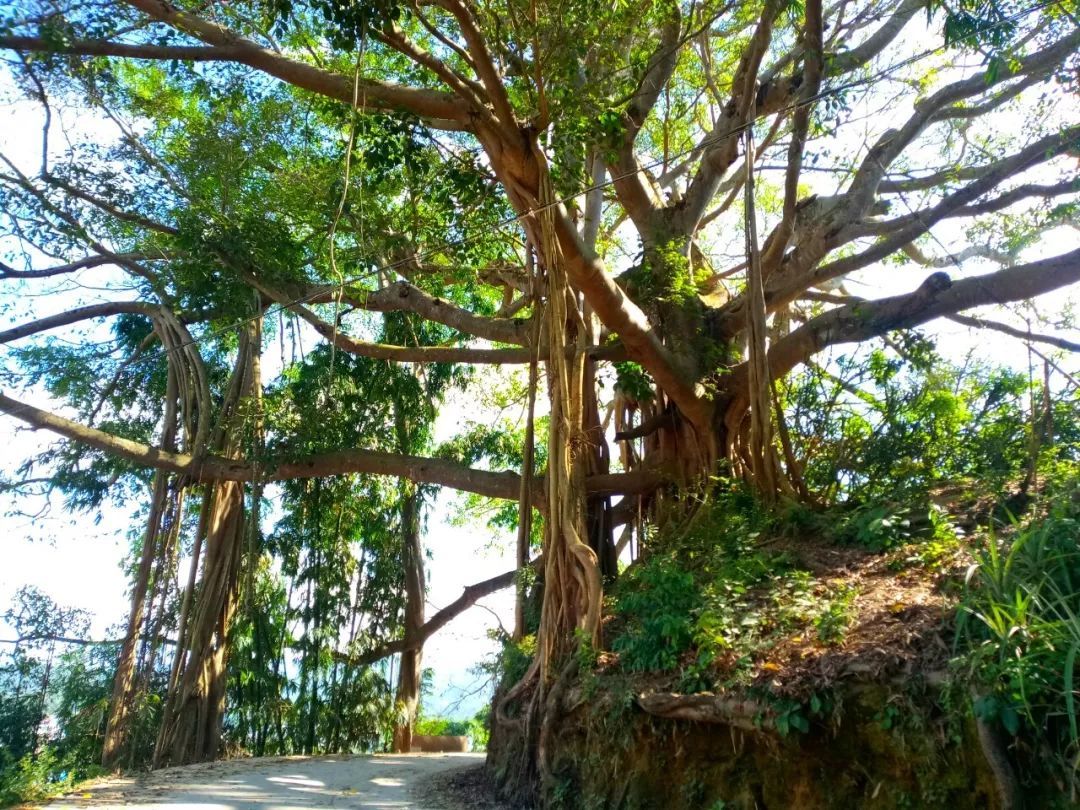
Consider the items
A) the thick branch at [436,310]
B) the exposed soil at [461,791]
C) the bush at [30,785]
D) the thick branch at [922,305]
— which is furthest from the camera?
the thick branch at [436,310]

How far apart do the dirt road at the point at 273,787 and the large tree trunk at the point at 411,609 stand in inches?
154

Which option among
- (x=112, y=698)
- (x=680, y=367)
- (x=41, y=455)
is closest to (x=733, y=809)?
(x=680, y=367)

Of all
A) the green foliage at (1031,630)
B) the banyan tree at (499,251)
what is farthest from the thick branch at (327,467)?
the green foliage at (1031,630)

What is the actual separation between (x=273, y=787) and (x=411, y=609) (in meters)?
5.82

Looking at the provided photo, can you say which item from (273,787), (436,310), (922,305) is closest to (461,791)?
(273,787)

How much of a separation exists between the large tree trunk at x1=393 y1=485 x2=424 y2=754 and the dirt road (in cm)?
392

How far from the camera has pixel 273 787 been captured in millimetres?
5938

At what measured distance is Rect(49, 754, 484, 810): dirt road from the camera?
517 cm

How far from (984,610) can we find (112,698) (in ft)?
27.3

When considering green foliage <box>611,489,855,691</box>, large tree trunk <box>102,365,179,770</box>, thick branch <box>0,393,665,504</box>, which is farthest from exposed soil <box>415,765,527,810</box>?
large tree trunk <box>102,365,179,770</box>

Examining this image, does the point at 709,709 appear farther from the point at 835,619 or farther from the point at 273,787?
the point at 273,787

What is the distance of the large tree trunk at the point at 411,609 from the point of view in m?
11.7

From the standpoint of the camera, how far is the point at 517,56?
673 centimetres

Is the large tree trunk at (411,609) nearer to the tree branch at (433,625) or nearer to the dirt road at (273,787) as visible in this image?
the tree branch at (433,625)
